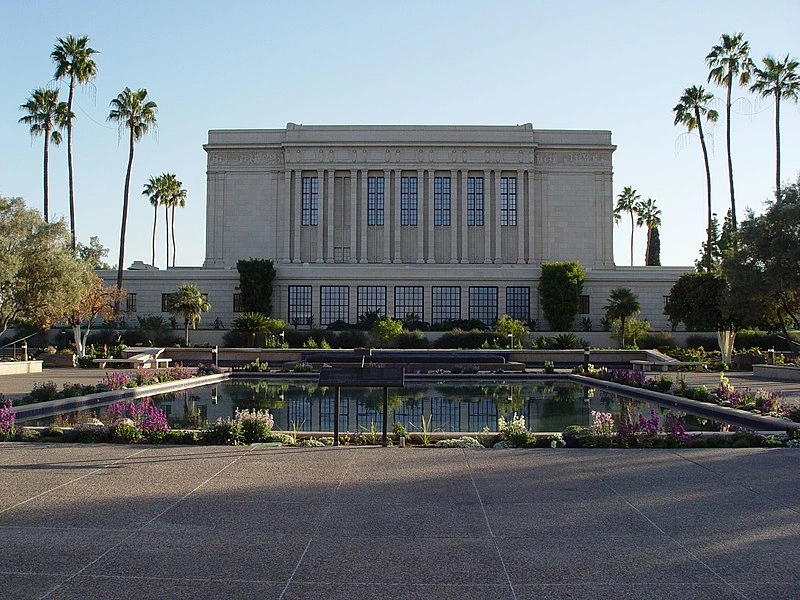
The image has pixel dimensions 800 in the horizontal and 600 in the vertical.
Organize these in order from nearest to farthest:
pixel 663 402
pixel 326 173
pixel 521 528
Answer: pixel 521 528 < pixel 663 402 < pixel 326 173

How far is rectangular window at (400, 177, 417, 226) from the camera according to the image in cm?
5997

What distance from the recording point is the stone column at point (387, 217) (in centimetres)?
5966

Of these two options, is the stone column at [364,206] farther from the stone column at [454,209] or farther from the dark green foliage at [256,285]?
the dark green foliage at [256,285]

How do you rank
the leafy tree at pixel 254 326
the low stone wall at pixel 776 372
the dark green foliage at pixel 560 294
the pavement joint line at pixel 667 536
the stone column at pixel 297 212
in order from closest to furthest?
the pavement joint line at pixel 667 536, the low stone wall at pixel 776 372, the leafy tree at pixel 254 326, the dark green foliage at pixel 560 294, the stone column at pixel 297 212

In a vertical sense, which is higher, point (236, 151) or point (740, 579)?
point (236, 151)

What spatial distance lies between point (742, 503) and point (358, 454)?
4807 mm

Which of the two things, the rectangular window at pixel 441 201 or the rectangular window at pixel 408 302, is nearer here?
the rectangular window at pixel 408 302

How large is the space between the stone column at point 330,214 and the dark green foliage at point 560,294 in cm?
1777

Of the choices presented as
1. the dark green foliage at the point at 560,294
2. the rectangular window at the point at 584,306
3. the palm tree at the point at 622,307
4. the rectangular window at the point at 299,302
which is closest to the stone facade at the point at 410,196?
the rectangular window at the point at 299,302

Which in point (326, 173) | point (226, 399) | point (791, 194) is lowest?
point (226, 399)

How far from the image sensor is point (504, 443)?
11.4 m

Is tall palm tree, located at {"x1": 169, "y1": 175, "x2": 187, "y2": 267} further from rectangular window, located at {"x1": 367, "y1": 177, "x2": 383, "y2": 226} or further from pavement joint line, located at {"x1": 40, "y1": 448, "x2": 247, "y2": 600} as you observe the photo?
pavement joint line, located at {"x1": 40, "y1": 448, "x2": 247, "y2": 600}

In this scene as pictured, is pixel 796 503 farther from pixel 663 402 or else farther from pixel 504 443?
pixel 663 402

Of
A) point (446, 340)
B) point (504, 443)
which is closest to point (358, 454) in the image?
point (504, 443)
